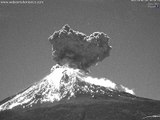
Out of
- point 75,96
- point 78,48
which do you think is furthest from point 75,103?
point 78,48

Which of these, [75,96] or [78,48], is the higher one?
[78,48]

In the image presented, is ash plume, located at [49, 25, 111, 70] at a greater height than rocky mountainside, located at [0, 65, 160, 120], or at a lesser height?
greater

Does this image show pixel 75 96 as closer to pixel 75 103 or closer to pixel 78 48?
pixel 75 103

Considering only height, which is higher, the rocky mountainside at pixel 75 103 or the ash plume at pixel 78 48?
the ash plume at pixel 78 48

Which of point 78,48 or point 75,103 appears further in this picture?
point 78,48

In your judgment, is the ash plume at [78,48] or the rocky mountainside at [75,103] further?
the ash plume at [78,48]

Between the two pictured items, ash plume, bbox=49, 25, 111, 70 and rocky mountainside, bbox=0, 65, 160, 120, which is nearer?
rocky mountainside, bbox=0, 65, 160, 120
